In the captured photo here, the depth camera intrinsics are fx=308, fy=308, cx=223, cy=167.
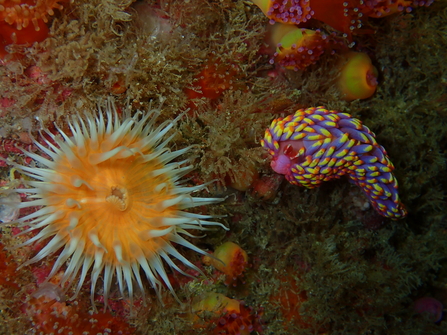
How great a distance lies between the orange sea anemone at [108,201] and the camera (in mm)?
2547

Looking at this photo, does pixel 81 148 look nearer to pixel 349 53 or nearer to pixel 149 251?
pixel 149 251

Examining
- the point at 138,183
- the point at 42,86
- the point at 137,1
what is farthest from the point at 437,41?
the point at 42,86

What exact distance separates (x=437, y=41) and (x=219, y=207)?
3.07 m

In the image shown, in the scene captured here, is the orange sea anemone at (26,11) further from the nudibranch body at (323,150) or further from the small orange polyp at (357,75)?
the small orange polyp at (357,75)

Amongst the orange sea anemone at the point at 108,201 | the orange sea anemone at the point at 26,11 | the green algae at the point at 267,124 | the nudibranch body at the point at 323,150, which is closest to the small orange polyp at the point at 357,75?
the green algae at the point at 267,124

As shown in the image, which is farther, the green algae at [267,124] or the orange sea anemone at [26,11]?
the green algae at [267,124]

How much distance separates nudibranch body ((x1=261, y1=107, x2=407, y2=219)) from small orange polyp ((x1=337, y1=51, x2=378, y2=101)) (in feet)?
1.61

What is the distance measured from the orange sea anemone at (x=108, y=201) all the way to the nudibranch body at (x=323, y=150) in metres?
0.90

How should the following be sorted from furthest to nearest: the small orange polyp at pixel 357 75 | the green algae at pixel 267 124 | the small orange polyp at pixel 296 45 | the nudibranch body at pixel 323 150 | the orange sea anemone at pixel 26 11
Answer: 1. the small orange polyp at pixel 357 75
2. the small orange polyp at pixel 296 45
3. the nudibranch body at pixel 323 150
4. the green algae at pixel 267 124
5. the orange sea anemone at pixel 26 11

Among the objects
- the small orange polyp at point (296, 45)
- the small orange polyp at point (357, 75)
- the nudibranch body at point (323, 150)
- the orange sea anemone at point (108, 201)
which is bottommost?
the orange sea anemone at point (108, 201)

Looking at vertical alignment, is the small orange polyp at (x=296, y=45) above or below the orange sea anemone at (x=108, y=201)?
above

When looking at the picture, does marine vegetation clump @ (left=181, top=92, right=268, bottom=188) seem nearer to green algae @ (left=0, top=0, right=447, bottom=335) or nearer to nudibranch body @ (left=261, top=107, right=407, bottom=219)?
green algae @ (left=0, top=0, right=447, bottom=335)

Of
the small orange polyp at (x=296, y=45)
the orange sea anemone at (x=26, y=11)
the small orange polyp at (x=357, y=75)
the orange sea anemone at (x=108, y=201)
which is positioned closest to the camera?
the orange sea anemone at (x=26, y=11)

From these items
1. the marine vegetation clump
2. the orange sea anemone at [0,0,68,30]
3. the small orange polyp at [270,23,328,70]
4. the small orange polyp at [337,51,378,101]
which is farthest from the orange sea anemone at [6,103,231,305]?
the small orange polyp at [337,51,378,101]
